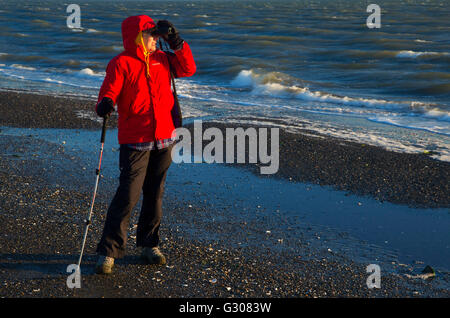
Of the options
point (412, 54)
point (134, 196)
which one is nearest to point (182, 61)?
point (134, 196)

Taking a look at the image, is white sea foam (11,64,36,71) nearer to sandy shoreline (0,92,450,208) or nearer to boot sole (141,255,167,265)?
sandy shoreline (0,92,450,208)

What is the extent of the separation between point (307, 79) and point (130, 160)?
16.5 metres

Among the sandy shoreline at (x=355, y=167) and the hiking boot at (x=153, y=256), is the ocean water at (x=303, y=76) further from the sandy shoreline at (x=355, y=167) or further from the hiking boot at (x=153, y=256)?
the hiking boot at (x=153, y=256)

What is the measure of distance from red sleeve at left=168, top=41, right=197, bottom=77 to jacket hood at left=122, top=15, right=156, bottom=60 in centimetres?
32

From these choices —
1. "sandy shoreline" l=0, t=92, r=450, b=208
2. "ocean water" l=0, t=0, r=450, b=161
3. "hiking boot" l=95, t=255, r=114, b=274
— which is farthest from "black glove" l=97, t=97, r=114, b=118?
"ocean water" l=0, t=0, r=450, b=161

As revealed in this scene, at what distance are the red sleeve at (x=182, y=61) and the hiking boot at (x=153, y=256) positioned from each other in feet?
5.16

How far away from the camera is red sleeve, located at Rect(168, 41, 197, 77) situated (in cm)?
497

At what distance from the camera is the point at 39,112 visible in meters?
12.4

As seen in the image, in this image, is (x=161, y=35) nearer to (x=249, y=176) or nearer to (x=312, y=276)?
(x=312, y=276)

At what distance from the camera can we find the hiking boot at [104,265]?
4.96 metres

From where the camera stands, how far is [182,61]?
5.02 metres

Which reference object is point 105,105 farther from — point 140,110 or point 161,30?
point 161,30
